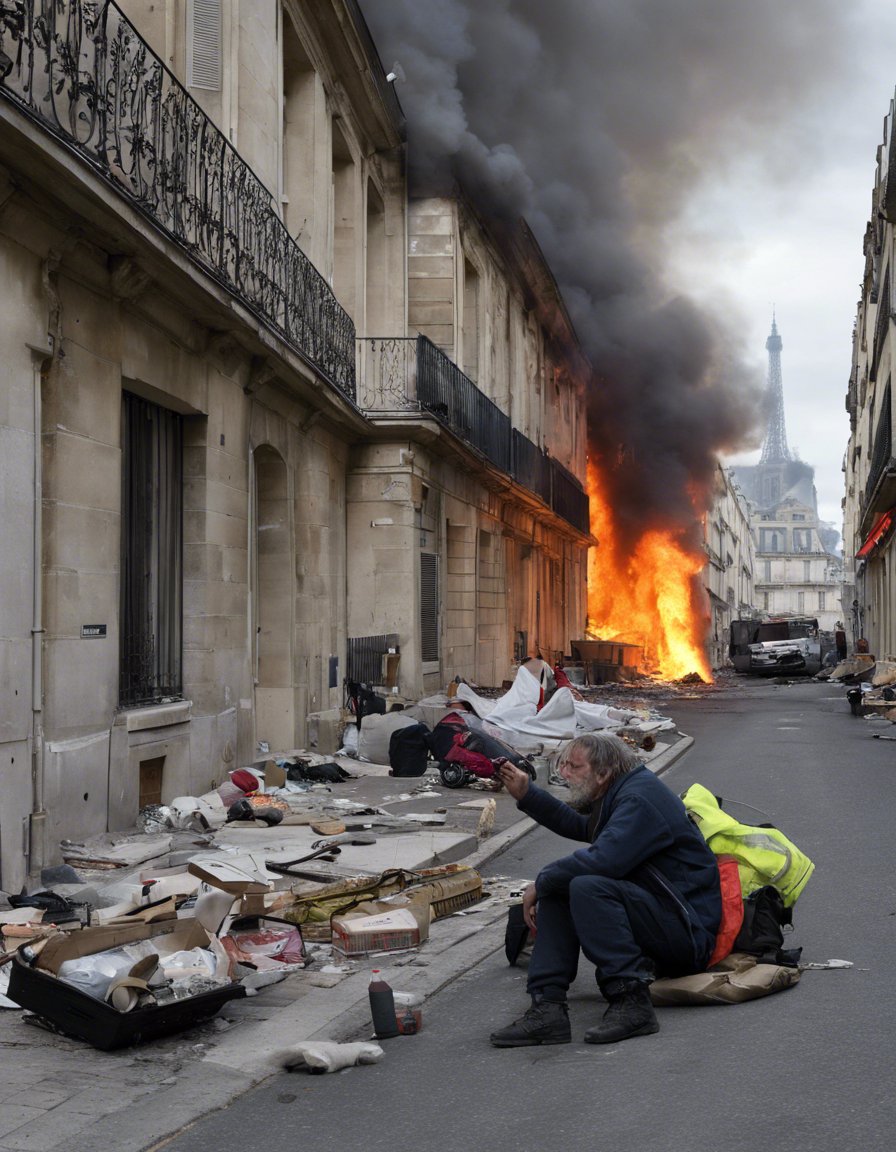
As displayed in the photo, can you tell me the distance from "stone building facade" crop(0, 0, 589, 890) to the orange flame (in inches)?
893

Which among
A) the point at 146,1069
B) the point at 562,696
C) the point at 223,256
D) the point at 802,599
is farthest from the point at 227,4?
the point at 802,599

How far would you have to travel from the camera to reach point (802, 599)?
5069 inches

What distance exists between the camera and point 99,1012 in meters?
4.33

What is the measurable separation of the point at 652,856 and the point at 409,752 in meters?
8.46

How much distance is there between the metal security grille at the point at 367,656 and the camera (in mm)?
17125

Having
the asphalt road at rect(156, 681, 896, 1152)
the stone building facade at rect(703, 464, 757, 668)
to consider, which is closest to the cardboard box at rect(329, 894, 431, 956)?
the asphalt road at rect(156, 681, 896, 1152)

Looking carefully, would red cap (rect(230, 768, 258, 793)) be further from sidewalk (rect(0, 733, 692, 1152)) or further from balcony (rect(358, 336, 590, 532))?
balcony (rect(358, 336, 590, 532))

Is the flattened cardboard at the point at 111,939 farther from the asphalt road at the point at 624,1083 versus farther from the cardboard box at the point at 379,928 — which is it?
the asphalt road at the point at 624,1083

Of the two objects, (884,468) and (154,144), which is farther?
(884,468)

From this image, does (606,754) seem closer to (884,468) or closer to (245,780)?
(245,780)

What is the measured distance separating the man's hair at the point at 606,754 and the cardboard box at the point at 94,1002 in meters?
1.47

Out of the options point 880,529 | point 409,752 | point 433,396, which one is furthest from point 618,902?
point 880,529

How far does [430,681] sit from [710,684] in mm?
18751

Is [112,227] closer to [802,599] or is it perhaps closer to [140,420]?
[140,420]
